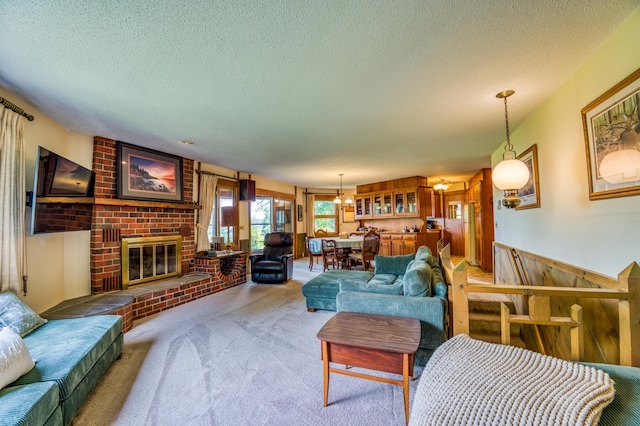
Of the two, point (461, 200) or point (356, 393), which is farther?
point (461, 200)

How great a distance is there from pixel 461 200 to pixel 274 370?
7.78m

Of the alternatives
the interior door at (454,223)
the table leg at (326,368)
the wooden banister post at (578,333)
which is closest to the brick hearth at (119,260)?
the table leg at (326,368)

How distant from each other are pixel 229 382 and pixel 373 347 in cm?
120

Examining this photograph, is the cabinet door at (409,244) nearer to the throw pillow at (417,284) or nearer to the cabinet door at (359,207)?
the cabinet door at (359,207)

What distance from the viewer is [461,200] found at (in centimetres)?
810

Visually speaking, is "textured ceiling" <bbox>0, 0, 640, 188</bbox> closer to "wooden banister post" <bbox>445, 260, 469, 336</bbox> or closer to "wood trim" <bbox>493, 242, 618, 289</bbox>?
"wooden banister post" <bbox>445, 260, 469, 336</bbox>

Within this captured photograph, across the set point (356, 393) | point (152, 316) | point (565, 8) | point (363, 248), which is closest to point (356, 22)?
point (565, 8)

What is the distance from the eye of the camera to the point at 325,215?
9.39 meters

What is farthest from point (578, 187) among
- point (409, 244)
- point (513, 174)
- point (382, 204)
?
point (382, 204)

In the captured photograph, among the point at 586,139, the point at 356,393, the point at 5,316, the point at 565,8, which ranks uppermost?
the point at 565,8

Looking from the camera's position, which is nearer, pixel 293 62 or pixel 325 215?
pixel 293 62

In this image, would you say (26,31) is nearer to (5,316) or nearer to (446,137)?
(5,316)

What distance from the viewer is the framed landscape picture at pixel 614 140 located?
4.77 ft

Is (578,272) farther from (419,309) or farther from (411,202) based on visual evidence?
(411,202)
